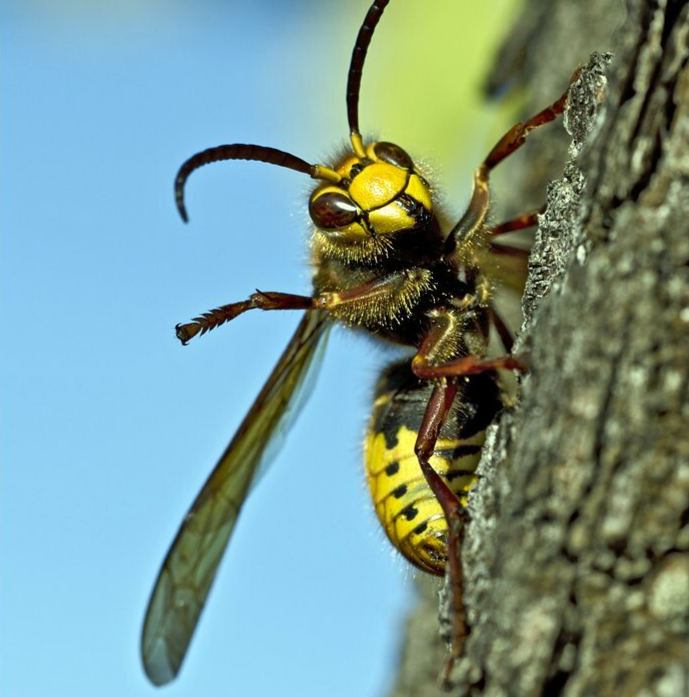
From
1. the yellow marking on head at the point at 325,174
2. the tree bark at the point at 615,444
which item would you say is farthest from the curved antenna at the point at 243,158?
the tree bark at the point at 615,444

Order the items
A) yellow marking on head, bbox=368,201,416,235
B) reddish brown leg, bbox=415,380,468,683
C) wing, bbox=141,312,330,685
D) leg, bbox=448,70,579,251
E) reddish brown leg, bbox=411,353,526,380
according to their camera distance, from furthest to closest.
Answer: wing, bbox=141,312,330,685 → leg, bbox=448,70,579,251 → yellow marking on head, bbox=368,201,416,235 → reddish brown leg, bbox=411,353,526,380 → reddish brown leg, bbox=415,380,468,683

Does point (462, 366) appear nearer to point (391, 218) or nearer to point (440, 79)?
point (391, 218)

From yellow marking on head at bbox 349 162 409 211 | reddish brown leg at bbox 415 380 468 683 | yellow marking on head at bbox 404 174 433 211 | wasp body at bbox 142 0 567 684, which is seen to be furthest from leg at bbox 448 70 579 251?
reddish brown leg at bbox 415 380 468 683

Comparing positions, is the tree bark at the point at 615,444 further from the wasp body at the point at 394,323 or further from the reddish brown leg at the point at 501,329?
the reddish brown leg at the point at 501,329

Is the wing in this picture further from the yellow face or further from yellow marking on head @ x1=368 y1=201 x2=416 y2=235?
yellow marking on head @ x1=368 y1=201 x2=416 y2=235

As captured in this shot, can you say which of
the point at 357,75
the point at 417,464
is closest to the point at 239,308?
the point at 417,464

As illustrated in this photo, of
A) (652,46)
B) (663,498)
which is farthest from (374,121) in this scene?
(663,498)
